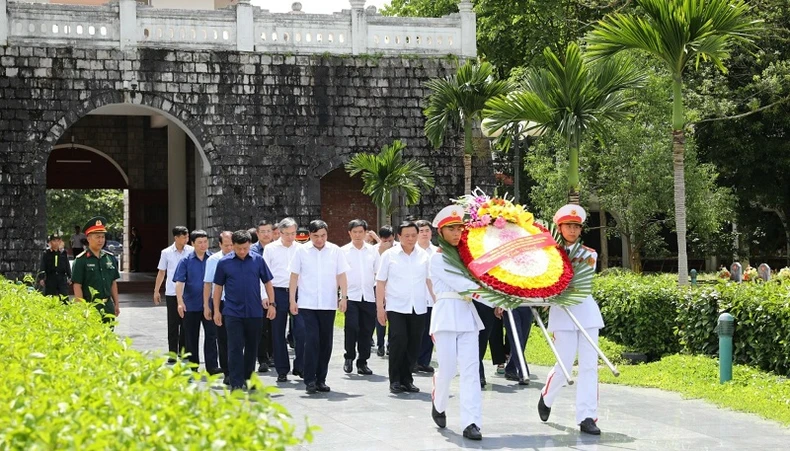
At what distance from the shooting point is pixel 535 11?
33.0 meters

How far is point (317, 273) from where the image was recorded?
39.1 ft

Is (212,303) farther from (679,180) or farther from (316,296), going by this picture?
(679,180)

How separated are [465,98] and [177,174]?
12312mm

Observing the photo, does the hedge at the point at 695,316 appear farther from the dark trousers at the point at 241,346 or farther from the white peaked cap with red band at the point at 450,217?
the dark trousers at the point at 241,346

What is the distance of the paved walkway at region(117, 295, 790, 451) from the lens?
8719mm

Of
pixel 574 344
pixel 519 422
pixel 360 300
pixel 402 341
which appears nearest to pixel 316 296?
pixel 402 341

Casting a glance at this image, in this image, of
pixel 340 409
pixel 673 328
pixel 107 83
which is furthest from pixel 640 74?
pixel 107 83

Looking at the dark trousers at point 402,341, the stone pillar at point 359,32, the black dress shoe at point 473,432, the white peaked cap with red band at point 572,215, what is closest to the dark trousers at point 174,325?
the dark trousers at point 402,341

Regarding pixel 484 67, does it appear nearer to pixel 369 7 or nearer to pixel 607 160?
pixel 369 7

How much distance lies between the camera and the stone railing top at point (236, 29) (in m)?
24.1

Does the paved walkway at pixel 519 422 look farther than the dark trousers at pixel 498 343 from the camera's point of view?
No

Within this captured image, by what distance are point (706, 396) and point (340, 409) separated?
3.36m

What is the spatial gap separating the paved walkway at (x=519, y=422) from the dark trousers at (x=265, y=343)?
3.24 ft

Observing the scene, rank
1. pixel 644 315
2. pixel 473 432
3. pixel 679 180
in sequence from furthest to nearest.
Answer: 1. pixel 679 180
2. pixel 644 315
3. pixel 473 432
